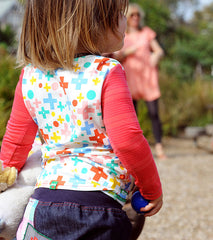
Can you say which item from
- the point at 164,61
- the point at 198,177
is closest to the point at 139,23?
the point at 198,177

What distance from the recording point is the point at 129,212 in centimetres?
133

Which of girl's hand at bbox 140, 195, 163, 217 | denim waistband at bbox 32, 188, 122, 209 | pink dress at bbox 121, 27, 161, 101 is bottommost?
pink dress at bbox 121, 27, 161, 101

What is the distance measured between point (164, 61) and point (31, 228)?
38.0ft

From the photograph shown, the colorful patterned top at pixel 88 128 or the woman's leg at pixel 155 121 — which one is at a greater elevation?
the colorful patterned top at pixel 88 128

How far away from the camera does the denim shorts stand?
0.98 meters

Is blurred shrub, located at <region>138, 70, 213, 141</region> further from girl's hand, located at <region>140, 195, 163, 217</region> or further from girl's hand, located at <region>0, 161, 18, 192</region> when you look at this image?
girl's hand, located at <region>0, 161, 18, 192</region>

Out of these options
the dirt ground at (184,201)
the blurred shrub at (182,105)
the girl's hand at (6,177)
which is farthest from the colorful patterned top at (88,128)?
the blurred shrub at (182,105)

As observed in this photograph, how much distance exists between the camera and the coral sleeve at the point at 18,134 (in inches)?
46.3

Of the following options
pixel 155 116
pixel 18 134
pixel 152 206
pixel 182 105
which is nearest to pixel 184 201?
pixel 155 116

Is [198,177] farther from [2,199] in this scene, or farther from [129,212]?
[2,199]

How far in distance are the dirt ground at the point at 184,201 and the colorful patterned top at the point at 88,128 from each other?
5.70 feet

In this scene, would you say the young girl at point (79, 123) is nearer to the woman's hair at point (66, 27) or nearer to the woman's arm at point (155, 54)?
the woman's hair at point (66, 27)

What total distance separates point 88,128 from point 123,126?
0.12m

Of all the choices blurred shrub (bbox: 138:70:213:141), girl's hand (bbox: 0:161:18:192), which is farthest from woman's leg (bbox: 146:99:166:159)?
girl's hand (bbox: 0:161:18:192)
